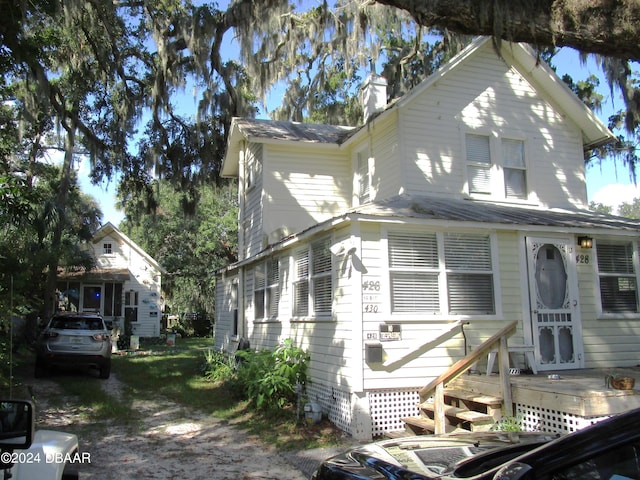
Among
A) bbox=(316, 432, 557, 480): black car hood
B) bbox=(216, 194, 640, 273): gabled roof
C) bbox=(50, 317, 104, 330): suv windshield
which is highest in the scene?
bbox=(216, 194, 640, 273): gabled roof

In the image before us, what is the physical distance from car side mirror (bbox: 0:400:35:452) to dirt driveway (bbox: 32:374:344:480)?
3.86 m

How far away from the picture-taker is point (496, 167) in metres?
11.4

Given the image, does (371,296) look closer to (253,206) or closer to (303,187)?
(303,187)

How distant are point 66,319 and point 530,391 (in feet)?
35.8

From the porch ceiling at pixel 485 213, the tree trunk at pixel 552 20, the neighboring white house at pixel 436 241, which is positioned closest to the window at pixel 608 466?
the tree trunk at pixel 552 20

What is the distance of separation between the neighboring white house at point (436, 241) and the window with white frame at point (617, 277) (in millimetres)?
27

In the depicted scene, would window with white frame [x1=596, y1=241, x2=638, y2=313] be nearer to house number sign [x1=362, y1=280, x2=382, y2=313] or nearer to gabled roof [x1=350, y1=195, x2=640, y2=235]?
gabled roof [x1=350, y1=195, x2=640, y2=235]

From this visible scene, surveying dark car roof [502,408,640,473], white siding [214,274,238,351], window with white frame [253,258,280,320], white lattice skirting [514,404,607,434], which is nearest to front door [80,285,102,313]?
white siding [214,274,238,351]

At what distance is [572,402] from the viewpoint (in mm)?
6207

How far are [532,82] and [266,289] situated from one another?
788 cm

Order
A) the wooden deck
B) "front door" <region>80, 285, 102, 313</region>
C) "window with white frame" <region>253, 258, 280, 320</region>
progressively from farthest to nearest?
"front door" <region>80, 285, 102, 313</region>, "window with white frame" <region>253, 258, 280, 320</region>, the wooden deck

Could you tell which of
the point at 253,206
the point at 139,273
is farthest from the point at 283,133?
the point at 139,273

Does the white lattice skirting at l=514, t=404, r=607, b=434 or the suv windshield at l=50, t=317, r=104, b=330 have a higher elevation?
the suv windshield at l=50, t=317, r=104, b=330

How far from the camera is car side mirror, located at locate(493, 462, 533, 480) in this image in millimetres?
2014
